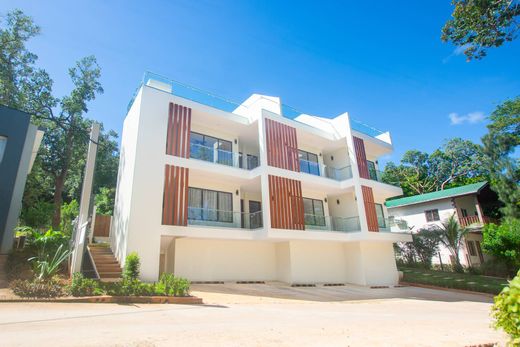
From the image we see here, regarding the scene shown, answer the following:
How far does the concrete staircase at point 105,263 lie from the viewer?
452 inches

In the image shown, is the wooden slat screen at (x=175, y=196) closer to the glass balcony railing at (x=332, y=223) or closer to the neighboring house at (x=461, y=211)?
the glass balcony railing at (x=332, y=223)

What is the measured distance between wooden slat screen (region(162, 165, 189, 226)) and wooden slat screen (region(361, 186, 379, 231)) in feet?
36.1

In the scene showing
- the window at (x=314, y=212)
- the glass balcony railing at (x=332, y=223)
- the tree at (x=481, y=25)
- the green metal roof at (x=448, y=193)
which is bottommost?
the glass balcony railing at (x=332, y=223)

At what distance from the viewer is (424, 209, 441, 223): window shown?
2730cm

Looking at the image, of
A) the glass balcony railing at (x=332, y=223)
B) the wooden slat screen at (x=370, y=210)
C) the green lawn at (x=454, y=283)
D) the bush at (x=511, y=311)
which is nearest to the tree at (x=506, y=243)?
the green lawn at (x=454, y=283)

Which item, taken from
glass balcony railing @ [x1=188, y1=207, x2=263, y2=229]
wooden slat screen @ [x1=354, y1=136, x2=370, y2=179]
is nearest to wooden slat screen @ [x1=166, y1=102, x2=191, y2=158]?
glass balcony railing @ [x1=188, y1=207, x2=263, y2=229]

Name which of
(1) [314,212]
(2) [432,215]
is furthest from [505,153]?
(1) [314,212]

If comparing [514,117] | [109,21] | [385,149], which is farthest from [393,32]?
[514,117]

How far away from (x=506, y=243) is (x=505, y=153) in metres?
9.99

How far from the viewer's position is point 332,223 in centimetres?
1856

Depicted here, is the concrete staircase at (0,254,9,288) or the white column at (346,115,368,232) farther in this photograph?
the white column at (346,115,368,232)

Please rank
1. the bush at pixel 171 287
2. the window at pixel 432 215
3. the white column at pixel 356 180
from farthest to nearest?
the window at pixel 432 215, the white column at pixel 356 180, the bush at pixel 171 287

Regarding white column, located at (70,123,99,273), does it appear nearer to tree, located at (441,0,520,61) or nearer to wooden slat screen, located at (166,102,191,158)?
wooden slat screen, located at (166,102,191,158)

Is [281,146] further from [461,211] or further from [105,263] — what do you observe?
[461,211]
